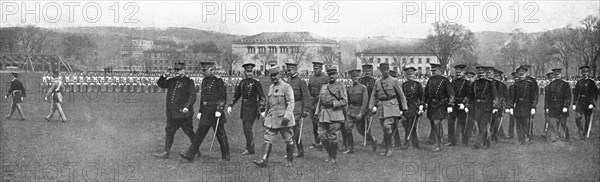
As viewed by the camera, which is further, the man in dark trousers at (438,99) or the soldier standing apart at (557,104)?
the soldier standing apart at (557,104)

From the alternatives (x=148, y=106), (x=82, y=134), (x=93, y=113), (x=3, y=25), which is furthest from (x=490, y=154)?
(x=148, y=106)

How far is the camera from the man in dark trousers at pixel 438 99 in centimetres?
1102

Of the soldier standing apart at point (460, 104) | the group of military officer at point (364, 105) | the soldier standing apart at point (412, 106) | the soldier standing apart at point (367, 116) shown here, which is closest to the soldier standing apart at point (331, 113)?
the group of military officer at point (364, 105)

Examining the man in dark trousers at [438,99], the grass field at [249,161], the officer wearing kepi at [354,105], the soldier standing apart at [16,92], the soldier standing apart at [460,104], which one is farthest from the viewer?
the soldier standing apart at [16,92]

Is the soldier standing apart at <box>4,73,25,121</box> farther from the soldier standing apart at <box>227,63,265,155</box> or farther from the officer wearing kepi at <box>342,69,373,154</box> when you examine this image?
the officer wearing kepi at <box>342,69,373,154</box>

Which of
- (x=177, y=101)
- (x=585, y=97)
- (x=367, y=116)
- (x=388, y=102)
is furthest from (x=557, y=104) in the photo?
(x=177, y=101)

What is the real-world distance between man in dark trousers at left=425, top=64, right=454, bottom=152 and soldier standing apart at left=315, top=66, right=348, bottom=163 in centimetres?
215

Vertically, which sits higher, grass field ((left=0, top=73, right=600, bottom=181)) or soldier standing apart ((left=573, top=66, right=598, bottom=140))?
soldier standing apart ((left=573, top=66, right=598, bottom=140))

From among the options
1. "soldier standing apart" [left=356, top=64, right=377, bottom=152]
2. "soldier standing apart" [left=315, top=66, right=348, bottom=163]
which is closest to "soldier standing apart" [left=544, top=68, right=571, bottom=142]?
"soldier standing apart" [left=356, top=64, right=377, bottom=152]

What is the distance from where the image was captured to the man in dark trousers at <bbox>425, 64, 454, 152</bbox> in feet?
36.2

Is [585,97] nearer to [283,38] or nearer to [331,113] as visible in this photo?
[331,113]

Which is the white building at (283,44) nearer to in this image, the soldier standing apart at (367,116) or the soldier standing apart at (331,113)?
the soldier standing apart at (367,116)

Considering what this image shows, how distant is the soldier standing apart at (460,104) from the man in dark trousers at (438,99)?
12.9 inches

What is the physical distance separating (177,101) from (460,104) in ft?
17.7
